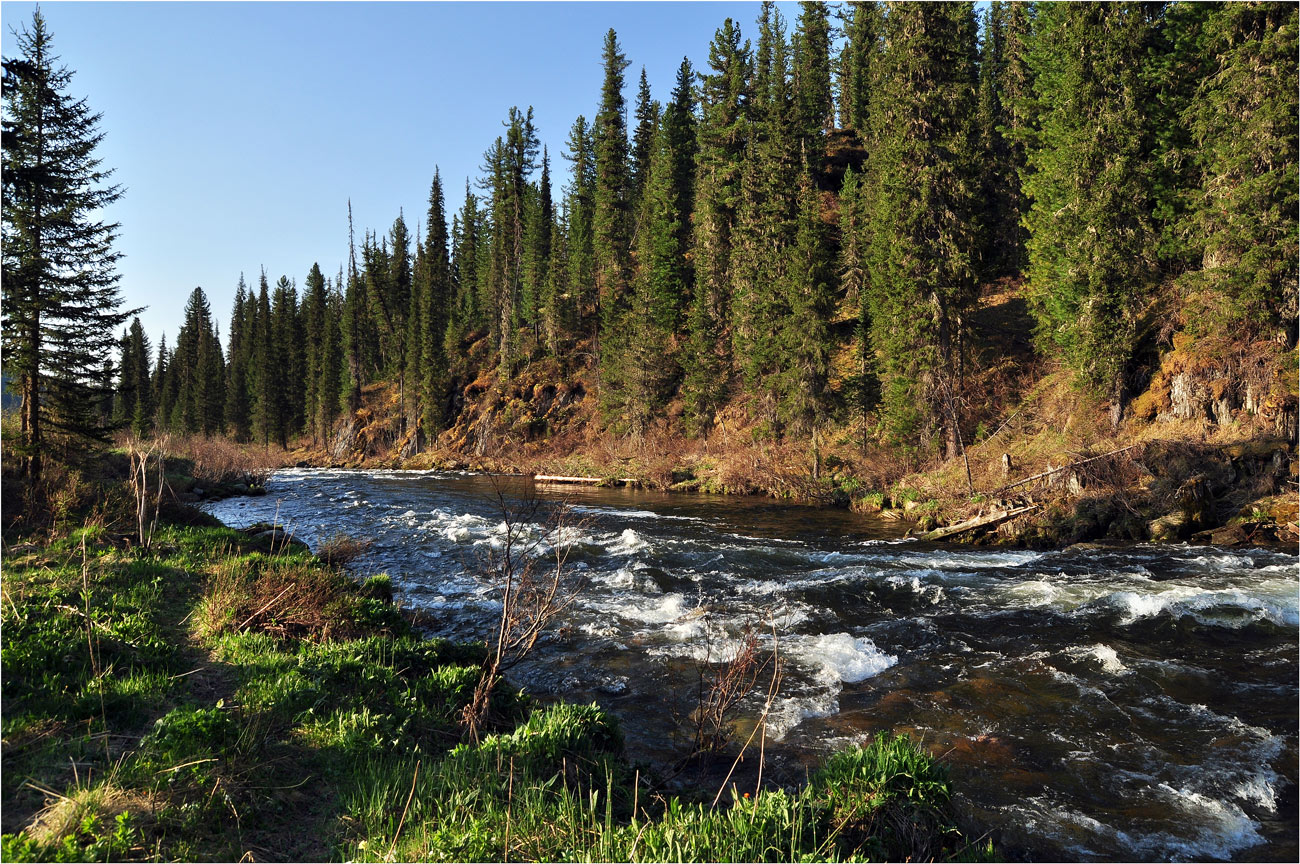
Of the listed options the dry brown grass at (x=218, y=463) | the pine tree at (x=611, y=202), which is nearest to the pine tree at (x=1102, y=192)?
the pine tree at (x=611, y=202)

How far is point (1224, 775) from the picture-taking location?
6207 mm

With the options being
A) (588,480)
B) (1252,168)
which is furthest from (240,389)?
(1252,168)

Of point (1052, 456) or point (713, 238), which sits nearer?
point (1052, 456)

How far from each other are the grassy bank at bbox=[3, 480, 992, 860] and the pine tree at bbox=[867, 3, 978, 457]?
21.3 m

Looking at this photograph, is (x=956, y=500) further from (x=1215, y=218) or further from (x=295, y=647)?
(x=295, y=647)

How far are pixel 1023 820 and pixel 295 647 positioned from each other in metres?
7.89

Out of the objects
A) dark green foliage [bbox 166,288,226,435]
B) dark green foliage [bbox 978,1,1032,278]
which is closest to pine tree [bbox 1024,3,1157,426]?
dark green foliage [bbox 978,1,1032,278]

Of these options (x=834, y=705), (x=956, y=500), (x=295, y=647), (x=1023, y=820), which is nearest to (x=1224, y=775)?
(x=1023, y=820)

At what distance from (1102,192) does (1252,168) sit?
11.6 ft

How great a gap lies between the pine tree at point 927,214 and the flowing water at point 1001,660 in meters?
9.10

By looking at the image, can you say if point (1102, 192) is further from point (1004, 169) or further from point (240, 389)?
point (240, 389)

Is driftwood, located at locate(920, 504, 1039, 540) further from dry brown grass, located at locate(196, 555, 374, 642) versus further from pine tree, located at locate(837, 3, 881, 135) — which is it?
pine tree, located at locate(837, 3, 881, 135)

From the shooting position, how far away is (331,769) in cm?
512

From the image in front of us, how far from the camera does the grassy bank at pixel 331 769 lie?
13.0 feet
